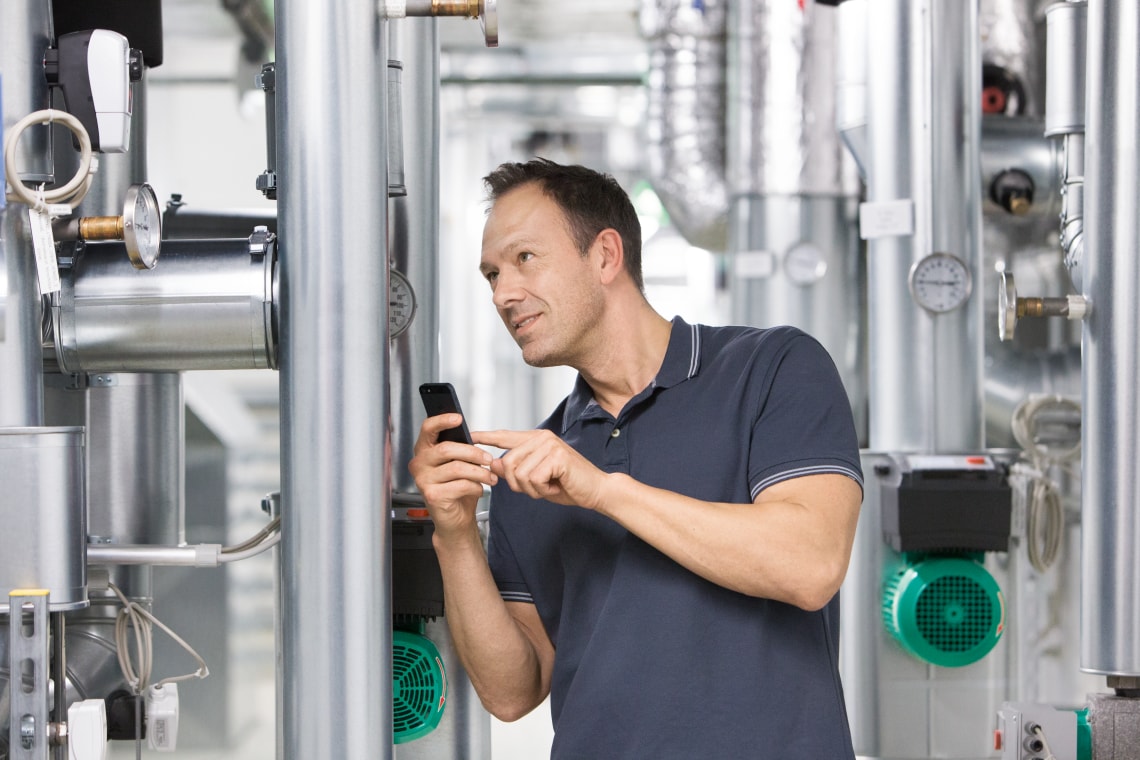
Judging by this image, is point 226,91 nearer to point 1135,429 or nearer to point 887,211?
point 887,211

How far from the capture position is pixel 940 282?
6.51 ft

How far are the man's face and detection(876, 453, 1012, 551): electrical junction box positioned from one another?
82 cm

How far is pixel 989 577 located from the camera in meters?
1.85

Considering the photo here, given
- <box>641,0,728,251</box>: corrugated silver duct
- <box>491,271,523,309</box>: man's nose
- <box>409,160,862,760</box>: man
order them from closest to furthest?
1. <box>409,160,862,760</box>: man
2. <box>491,271,523,309</box>: man's nose
3. <box>641,0,728,251</box>: corrugated silver duct

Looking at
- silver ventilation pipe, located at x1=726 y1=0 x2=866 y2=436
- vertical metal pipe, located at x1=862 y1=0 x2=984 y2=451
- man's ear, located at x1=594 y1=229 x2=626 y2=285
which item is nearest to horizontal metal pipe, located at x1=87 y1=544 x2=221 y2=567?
man's ear, located at x1=594 y1=229 x2=626 y2=285

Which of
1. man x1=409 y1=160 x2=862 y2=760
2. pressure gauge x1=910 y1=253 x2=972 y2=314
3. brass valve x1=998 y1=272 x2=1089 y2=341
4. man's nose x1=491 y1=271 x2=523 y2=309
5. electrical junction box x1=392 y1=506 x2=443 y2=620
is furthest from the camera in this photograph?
pressure gauge x1=910 y1=253 x2=972 y2=314

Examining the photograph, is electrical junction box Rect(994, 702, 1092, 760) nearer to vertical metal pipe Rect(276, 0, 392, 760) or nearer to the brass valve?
the brass valve

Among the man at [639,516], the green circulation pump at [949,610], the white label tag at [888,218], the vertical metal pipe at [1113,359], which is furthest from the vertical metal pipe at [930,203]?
the man at [639,516]

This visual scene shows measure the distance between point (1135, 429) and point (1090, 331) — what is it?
14 cm

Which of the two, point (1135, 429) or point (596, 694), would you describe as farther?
point (1135, 429)

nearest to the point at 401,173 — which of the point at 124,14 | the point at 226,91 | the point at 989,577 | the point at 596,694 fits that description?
the point at 124,14

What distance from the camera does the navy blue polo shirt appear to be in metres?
1.14

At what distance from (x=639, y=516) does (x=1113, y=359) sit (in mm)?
725

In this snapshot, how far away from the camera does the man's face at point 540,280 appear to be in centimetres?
122
